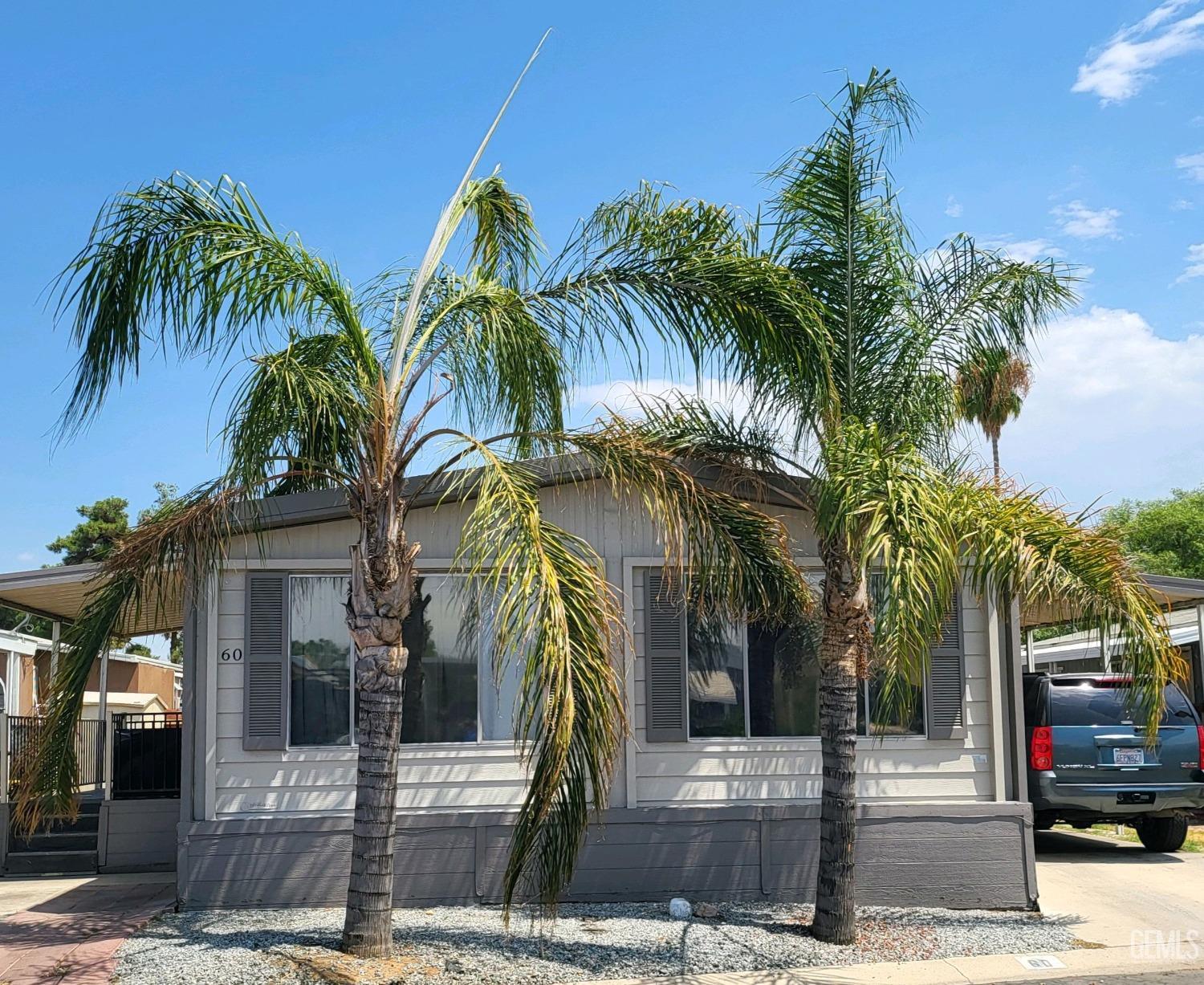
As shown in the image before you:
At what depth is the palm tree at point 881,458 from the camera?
690 centimetres

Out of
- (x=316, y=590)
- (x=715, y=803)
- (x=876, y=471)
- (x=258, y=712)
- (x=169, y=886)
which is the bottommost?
(x=169, y=886)

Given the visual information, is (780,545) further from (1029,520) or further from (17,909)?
(17,909)

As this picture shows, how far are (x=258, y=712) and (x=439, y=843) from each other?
5.52ft

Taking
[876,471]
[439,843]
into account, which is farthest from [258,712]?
[876,471]

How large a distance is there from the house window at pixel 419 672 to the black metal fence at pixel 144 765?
127 inches

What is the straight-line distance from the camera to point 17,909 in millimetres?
9188

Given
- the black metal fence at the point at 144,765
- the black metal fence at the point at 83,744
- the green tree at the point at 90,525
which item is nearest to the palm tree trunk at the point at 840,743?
the black metal fence at the point at 83,744

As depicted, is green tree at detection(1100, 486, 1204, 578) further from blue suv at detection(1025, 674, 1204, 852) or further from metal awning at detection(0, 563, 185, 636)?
metal awning at detection(0, 563, 185, 636)

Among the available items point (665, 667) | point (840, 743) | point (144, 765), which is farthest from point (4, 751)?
point (840, 743)

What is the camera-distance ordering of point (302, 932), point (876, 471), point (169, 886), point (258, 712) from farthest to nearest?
1. point (169, 886)
2. point (258, 712)
3. point (302, 932)
4. point (876, 471)

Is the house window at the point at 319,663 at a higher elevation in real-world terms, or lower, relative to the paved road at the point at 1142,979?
higher

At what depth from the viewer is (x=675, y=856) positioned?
8984 mm

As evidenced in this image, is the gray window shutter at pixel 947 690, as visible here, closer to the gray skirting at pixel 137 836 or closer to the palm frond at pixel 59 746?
the palm frond at pixel 59 746

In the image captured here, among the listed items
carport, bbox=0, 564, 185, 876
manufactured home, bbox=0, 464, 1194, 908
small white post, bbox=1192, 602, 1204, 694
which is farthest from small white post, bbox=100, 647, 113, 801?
small white post, bbox=1192, 602, 1204, 694
